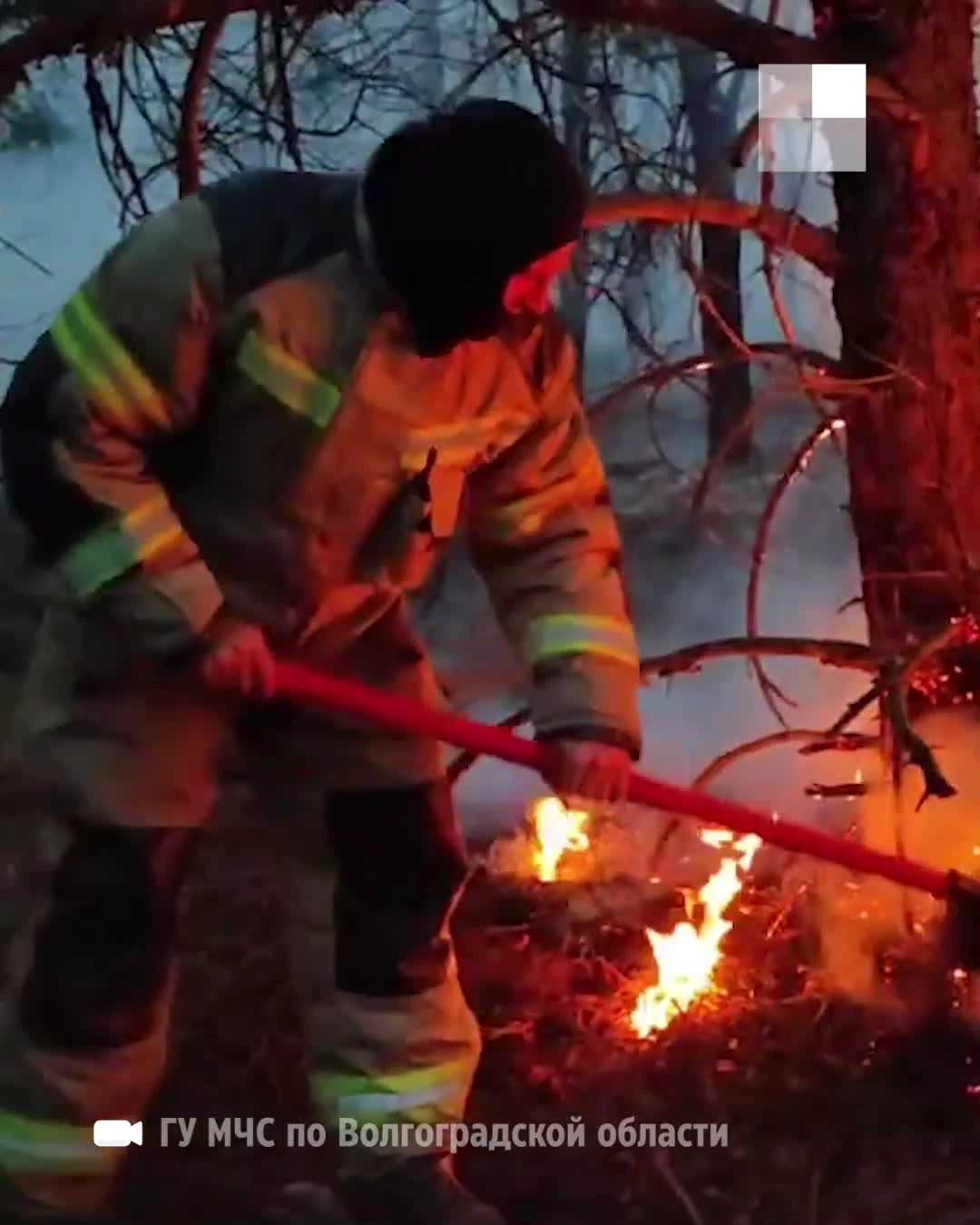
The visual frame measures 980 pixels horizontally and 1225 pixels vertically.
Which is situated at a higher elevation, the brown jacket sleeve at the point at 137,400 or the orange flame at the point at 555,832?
the brown jacket sleeve at the point at 137,400

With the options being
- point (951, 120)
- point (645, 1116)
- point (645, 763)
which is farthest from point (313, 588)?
point (645, 763)

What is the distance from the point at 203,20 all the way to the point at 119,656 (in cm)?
69

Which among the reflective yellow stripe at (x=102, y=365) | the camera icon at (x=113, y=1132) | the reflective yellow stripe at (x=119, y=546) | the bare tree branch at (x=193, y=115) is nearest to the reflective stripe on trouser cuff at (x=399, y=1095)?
the camera icon at (x=113, y=1132)

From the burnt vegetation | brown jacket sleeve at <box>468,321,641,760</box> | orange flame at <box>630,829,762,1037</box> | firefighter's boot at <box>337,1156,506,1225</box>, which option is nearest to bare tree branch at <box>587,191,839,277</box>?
the burnt vegetation

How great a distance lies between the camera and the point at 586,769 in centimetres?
147

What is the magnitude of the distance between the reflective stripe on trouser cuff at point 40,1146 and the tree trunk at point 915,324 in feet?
3.13

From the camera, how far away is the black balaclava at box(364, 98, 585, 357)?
4.13 feet

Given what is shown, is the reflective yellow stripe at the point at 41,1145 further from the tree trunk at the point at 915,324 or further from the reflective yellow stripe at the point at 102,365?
the tree trunk at the point at 915,324

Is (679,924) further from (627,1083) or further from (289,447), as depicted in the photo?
(289,447)

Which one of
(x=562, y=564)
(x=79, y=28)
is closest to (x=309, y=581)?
(x=562, y=564)

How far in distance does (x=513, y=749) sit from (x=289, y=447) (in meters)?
0.30

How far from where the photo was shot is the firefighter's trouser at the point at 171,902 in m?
1.45

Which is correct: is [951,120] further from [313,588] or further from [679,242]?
[313,588]

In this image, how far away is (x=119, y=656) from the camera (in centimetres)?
143
